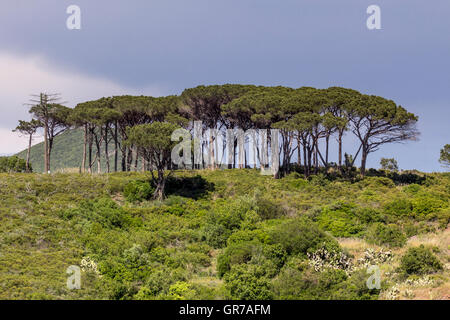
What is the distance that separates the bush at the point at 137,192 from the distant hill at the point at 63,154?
8304 cm

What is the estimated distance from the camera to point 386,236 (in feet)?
97.9

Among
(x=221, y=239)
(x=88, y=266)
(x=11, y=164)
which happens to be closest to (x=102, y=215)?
(x=88, y=266)

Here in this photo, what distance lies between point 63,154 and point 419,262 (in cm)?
13106

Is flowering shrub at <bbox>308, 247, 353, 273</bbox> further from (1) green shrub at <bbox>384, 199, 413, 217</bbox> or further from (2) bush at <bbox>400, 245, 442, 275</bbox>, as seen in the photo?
(1) green shrub at <bbox>384, 199, 413, 217</bbox>

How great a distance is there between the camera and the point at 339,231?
3259 cm

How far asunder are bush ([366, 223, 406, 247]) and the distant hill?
336 feet

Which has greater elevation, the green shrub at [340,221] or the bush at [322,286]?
the green shrub at [340,221]

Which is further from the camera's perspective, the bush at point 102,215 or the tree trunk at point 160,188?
the tree trunk at point 160,188

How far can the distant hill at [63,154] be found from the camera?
12925cm

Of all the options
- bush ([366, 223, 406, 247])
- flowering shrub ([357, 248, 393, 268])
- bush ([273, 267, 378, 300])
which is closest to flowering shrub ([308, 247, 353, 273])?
flowering shrub ([357, 248, 393, 268])

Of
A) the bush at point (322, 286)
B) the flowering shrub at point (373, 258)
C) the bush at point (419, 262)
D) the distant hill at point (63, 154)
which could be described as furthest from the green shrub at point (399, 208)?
the distant hill at point (63, 154)

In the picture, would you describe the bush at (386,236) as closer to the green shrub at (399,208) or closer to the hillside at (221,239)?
the hillside at (221,239)

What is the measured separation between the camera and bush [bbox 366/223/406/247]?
2917cm

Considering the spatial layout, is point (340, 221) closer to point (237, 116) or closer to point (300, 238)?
point (300, 238)
